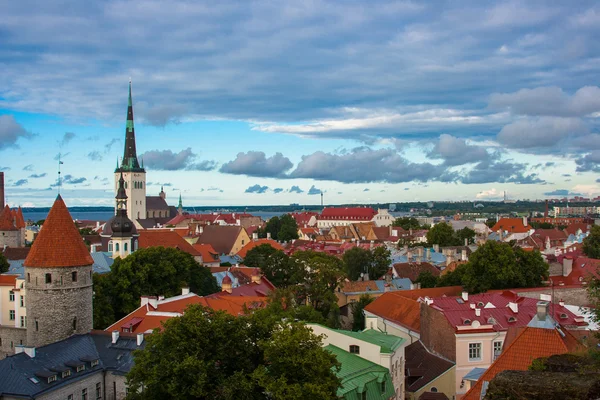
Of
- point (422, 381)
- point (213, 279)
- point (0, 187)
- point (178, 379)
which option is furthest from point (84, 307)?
point (0, 187)

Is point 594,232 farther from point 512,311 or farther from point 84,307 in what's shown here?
point 84,307

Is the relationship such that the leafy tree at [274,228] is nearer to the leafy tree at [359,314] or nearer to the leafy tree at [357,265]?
the leafy tree at [357,265]

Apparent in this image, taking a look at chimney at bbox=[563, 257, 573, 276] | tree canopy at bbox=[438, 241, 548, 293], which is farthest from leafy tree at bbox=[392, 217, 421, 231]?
tree canopy at bbox=[438, 241, 548, 293]

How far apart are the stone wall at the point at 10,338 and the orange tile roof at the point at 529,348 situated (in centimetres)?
2618

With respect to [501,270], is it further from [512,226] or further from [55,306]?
[512,226]

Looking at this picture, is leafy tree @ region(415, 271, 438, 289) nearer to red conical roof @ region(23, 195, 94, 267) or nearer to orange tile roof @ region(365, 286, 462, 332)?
orange tile roof @ region(365, 286, 462, 332)

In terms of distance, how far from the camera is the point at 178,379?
1981cm

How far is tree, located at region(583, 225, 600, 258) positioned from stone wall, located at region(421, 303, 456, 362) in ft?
121

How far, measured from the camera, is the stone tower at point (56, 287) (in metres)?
32.8

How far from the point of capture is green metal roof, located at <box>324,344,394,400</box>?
80.9ft

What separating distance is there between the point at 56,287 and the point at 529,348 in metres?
23.4

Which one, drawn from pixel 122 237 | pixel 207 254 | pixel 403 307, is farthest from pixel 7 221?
pixel 403 307

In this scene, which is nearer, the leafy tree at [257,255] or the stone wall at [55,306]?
the stone wall at [55,306]

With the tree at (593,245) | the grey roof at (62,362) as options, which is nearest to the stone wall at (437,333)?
the grey roof at (62,362)
